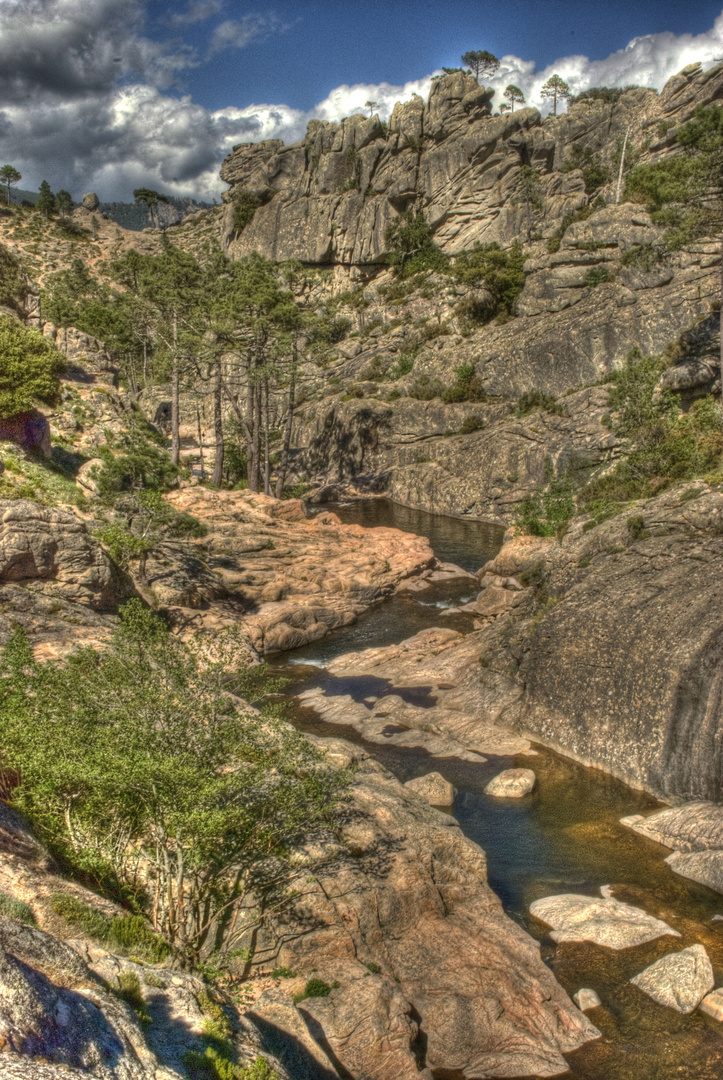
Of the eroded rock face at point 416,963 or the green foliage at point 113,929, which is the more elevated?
the green foliage at point 113,929

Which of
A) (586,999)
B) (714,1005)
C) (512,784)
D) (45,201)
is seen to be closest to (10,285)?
(512,784)

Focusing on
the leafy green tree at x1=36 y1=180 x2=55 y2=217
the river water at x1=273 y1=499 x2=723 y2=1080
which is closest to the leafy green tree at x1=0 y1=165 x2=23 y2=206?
the leafy green tree at x1=36 y1=180 x2=55 y2=217

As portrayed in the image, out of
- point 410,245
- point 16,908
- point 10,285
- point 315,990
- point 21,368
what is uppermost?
point 410,245

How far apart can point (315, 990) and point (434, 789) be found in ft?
30.3

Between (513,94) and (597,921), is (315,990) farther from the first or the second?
(513,94)

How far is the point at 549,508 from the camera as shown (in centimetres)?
4925

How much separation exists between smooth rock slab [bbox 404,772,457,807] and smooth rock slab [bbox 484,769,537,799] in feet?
4.07

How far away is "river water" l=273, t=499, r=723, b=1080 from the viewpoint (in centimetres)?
1265

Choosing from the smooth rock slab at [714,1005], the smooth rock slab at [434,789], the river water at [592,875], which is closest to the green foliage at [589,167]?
the river water at [592,875]

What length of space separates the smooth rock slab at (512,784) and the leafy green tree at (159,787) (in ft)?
29.1

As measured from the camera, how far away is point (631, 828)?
19266mm

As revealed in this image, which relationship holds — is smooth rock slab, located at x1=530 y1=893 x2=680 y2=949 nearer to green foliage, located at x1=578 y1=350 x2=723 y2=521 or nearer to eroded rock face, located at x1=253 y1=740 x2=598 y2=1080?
eroded rock face, located at x1=253 y1=740 x2=598 y2=1080

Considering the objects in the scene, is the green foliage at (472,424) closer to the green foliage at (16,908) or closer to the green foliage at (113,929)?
the green foliage at (113,929)

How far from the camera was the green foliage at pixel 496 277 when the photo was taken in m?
75.8
